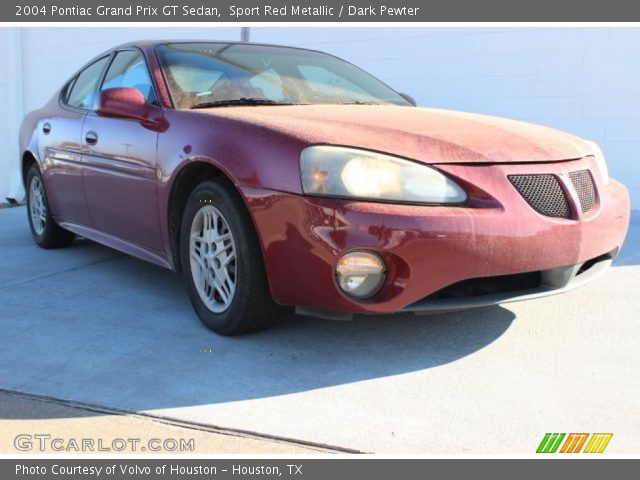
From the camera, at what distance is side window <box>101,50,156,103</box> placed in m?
3.74

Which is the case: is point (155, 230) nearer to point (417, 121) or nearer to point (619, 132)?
point (417, 121)

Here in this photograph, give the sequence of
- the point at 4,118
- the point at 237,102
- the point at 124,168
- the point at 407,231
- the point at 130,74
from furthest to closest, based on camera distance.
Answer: the point at 4,118 → the point at 130,74 → the point at 124,168 → the point at 237,102 → the point at 407,231

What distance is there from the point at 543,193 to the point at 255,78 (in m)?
1.70

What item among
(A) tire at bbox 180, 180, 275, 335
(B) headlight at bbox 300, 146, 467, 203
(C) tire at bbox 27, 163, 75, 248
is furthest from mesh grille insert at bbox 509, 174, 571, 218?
(C) tire at bbox 27, 163, 75, 248

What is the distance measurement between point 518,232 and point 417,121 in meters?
0.76

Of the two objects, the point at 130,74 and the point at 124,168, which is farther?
the point at 130,74

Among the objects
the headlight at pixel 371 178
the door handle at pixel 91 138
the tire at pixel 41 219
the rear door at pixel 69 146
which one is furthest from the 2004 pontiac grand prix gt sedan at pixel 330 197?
the tire at pixel 41 219

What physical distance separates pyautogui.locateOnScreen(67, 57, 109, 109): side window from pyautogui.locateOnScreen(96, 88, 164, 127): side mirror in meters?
0.72

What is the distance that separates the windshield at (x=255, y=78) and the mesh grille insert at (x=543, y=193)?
1322mm

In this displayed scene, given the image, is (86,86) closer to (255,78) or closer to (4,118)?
(255,78)

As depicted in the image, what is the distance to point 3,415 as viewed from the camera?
249 centimetres

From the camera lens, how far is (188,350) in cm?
307

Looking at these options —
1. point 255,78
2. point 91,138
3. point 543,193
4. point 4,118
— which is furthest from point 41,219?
point 4,118

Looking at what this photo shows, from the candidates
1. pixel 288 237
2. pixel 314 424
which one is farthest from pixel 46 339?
pixel 314 424
